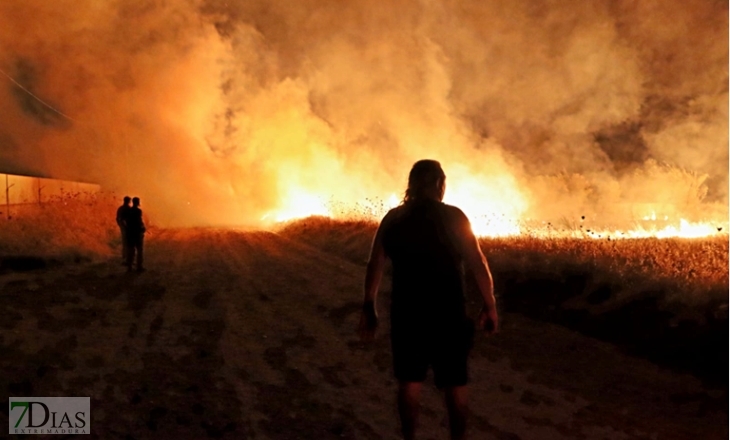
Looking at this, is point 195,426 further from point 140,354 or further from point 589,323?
point 589,323

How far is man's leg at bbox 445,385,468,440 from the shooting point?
3.40 metres

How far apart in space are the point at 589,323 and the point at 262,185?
1197 inches

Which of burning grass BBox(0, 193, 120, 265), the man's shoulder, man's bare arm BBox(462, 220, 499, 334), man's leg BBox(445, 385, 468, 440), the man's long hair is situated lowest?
man's leg BBox(445, 385, 468, 440)

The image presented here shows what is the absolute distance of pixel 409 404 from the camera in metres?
3.49

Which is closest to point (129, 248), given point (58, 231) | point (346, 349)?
point (58, 231)

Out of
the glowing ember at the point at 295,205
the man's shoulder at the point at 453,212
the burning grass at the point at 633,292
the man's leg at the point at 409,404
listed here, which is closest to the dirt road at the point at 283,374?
the burning grass at the point at 633,292

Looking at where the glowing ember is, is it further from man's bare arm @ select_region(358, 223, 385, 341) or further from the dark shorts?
the dark shorts

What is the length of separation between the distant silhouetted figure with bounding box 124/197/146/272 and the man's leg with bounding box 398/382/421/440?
351 inches

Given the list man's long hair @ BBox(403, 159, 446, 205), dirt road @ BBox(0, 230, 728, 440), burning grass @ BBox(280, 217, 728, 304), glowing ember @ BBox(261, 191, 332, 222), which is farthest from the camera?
glowing ember @ BBox(261, 191, 332, 222)

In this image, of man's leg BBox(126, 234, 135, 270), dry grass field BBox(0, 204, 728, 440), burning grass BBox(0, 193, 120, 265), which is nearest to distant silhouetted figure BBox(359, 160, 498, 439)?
dry grass field BBox(0, 204, 728, 440)

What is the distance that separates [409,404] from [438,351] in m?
0.39

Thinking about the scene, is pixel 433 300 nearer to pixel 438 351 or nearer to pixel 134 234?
pixel 438 351

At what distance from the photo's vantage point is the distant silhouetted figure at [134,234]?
451 inches

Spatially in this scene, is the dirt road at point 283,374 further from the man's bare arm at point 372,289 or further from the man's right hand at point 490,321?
the man's right hand at point 490,321
